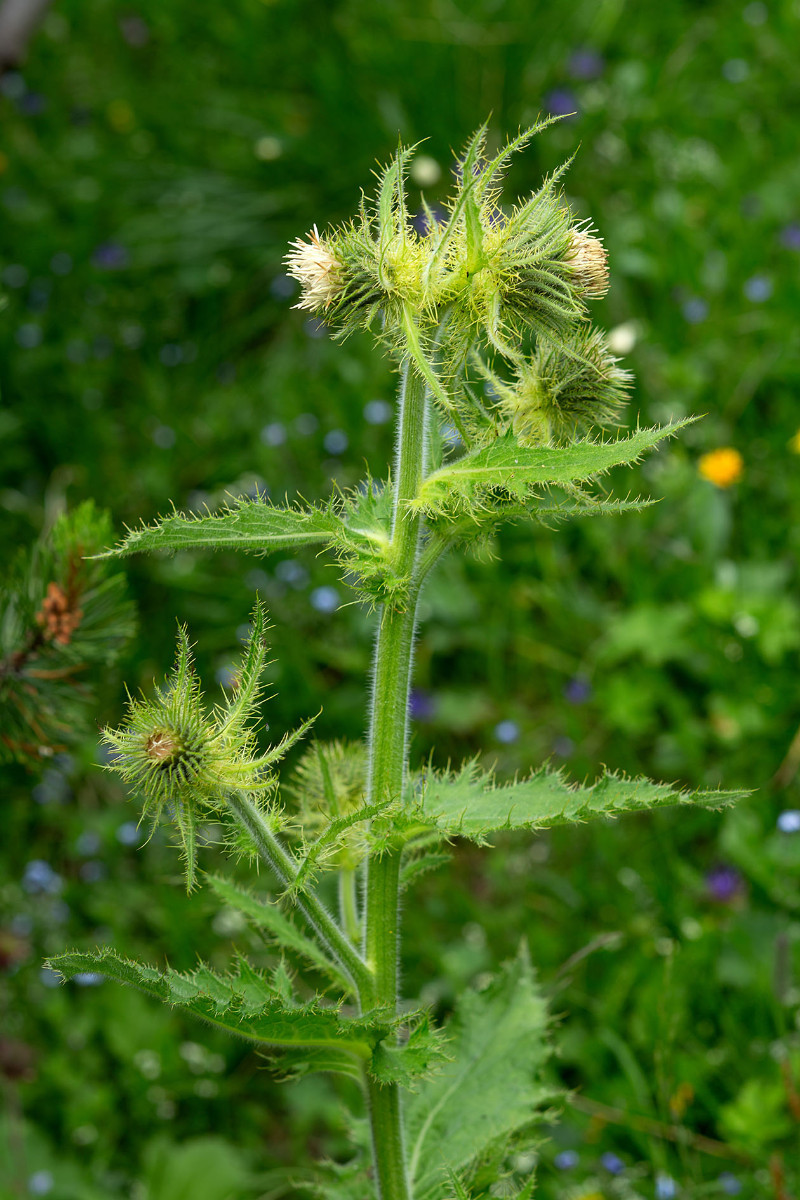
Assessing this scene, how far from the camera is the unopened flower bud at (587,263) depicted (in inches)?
49.4

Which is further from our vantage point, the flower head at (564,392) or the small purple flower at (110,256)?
the small purple flower at (110,256)

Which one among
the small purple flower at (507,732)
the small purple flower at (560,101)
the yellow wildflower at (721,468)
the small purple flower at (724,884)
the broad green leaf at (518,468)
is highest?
the small purple flower at (560,101)

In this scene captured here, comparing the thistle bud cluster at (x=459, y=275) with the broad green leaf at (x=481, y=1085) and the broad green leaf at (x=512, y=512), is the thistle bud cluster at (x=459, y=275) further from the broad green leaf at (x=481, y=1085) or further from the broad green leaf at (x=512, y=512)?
the broad green leaf at (x=481, y=1085)

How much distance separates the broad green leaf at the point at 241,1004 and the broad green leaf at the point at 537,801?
0.27m

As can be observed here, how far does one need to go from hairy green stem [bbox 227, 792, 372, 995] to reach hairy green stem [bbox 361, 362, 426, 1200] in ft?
0.15

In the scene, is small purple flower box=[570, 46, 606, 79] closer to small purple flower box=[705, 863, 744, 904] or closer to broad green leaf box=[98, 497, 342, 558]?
small purple flower box=[705, 863, 744, 904]

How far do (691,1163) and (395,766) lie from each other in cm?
140

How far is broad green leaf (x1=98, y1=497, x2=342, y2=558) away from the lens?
1.21 m

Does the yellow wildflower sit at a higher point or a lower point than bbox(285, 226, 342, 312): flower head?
higher

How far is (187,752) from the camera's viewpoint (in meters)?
1.19

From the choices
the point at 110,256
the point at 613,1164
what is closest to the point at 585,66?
the point at 110,256

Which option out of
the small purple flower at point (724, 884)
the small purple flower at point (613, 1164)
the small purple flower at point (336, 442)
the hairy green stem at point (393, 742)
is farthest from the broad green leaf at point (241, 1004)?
the small purple flower at point (336, 442)


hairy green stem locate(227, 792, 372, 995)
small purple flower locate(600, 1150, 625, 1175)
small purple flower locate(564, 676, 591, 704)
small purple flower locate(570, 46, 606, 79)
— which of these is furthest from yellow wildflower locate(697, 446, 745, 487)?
hairy green stem locate(227, 792, 372, 995)

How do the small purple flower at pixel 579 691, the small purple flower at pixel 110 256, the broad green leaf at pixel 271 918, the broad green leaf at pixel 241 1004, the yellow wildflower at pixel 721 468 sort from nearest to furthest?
the broad green leaf at pixel 241 1004 → the broad green leaf at pixel 271 918 → the small purple flower at pixel 579 691 → the yellow wildflower at pixel 721 468 → the small purple flower at pixel 110 256
